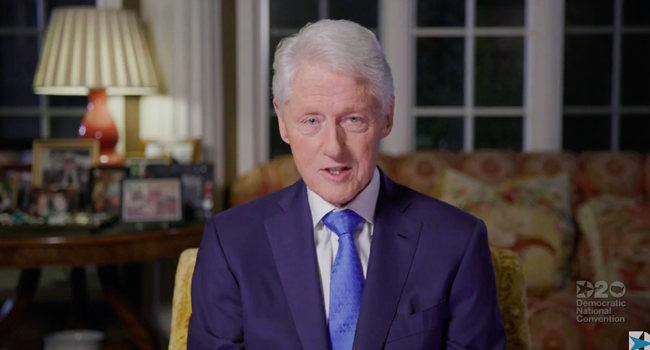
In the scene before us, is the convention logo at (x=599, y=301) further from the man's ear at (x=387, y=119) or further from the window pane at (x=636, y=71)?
the man's ear at (x=387, y=119)

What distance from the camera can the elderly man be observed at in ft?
3.72

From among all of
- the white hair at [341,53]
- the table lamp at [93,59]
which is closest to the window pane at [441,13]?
the table lamp at [93,59]

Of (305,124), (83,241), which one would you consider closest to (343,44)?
(305,124)

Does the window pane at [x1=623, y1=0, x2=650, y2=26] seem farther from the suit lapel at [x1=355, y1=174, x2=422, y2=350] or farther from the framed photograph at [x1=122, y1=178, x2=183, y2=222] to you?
the suit lapel at [x1=355, y1=174, x2=422, y2=350]

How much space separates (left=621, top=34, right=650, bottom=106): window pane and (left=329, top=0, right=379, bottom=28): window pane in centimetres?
132

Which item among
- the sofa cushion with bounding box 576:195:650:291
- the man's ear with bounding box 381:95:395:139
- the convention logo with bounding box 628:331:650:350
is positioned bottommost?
the convention logo with bounding box 628:331:650:350

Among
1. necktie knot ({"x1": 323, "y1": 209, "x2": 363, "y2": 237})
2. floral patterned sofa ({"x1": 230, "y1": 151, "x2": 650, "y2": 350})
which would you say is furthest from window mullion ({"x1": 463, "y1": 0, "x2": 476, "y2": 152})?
necktie knot ({"x1": 323, "y1": 209, "x2": 363, "y2": 237})

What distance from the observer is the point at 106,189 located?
9.25 ft

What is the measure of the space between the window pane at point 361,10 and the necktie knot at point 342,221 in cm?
253

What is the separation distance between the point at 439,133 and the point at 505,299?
221 centimetres

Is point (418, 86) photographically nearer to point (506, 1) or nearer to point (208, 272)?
point (506, 1)

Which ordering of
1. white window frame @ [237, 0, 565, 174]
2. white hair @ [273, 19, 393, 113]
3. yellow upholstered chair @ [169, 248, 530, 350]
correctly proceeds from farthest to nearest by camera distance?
white window frame @ [237, 0, 565, 174] → yellow upholstered chair @ [169, 248, 530, 350] → white hair @ [273, 19, 393, 113]

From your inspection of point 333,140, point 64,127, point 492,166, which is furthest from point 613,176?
point 64,127

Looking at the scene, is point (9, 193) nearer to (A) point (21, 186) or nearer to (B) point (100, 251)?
(A) point (21, 186)
